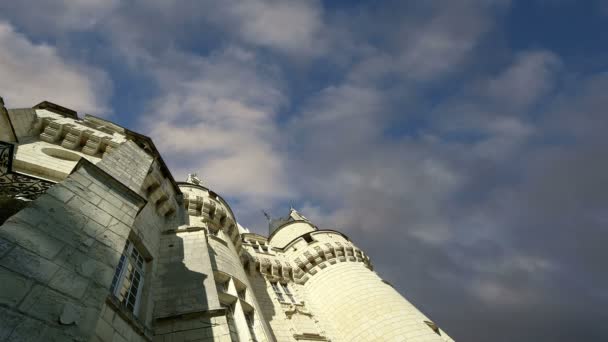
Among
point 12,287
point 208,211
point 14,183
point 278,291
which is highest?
point 208,211

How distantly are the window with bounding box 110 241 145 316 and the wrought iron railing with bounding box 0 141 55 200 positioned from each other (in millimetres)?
2161

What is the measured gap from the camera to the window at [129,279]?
6.76 meters

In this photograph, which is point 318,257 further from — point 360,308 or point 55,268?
point 55,268

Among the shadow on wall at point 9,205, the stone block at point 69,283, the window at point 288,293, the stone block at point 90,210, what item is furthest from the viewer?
the window at point 288,293

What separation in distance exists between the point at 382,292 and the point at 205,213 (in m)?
10.1

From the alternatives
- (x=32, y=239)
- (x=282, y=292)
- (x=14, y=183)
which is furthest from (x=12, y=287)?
(x=282, y=292)

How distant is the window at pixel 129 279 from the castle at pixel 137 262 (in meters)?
0.04

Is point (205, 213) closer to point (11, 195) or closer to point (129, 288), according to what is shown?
point (129, 288)

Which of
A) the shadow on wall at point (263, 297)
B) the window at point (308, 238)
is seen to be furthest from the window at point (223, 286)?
the window at point (308, 238)

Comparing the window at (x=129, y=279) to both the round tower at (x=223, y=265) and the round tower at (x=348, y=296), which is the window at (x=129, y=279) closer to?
the round tower at (x=223, y=265)

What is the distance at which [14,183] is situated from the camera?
6.38 m

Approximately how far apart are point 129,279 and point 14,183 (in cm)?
308

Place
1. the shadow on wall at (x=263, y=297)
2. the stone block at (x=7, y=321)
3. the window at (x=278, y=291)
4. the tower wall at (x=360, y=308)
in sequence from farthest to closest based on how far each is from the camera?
the window at (x=278, y=291) < the shadow on wall at (x=263, y=297) < the tower wall at (x=360, y=308) < the stone block at (x=7, y=321)

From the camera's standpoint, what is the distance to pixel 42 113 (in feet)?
39.5
